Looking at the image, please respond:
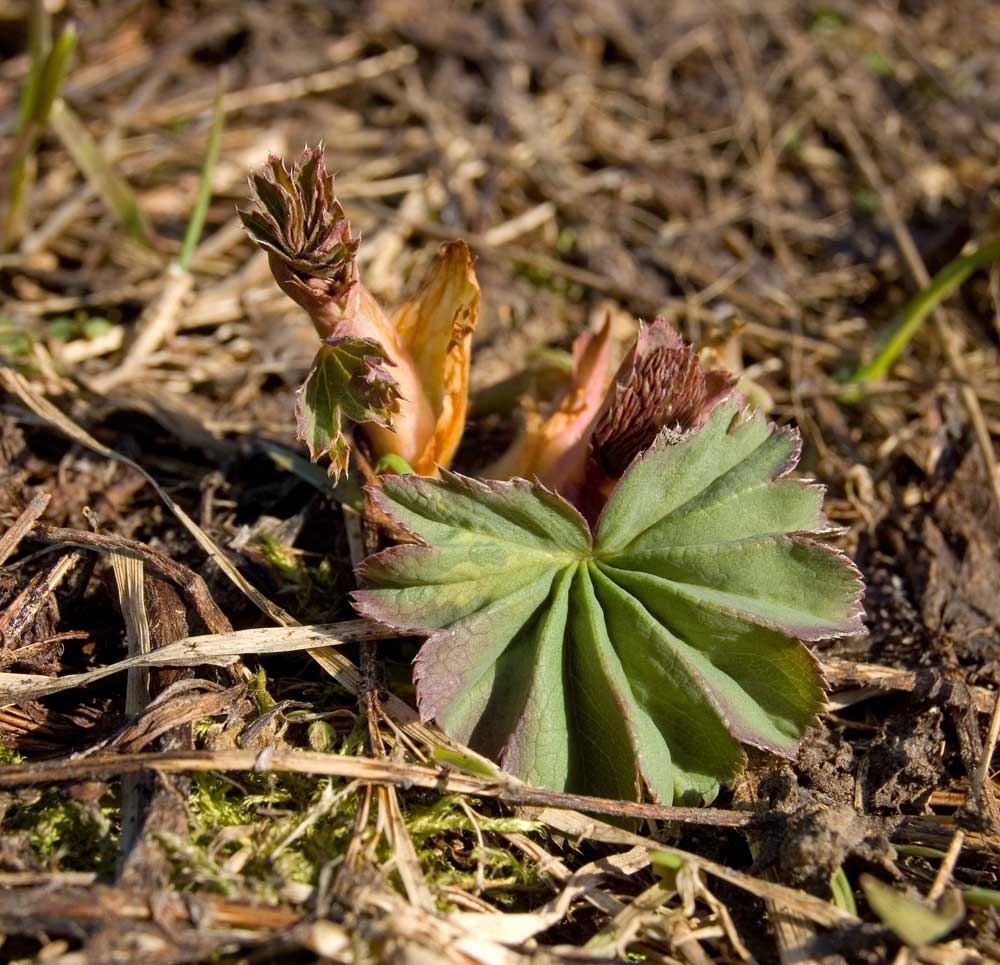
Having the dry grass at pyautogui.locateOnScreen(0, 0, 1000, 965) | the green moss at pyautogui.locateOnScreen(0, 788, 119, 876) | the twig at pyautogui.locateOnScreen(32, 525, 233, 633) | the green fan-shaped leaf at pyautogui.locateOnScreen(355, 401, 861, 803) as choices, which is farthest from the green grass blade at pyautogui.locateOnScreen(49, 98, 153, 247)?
the green moss at pyautogui.locateOnScreen(0, 788, 119, 876)

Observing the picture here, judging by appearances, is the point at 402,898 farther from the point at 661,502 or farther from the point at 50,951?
the point at 661,502

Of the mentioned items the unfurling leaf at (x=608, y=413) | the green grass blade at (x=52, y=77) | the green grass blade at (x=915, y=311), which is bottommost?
the unfurling leaf at (x=608, y=413)

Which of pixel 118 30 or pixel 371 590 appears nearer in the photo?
pixel 371 590

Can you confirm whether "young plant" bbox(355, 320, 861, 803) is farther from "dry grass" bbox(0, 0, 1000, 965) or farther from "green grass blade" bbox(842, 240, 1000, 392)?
"green grass blade" bbox(842, 240, 1000, 392)

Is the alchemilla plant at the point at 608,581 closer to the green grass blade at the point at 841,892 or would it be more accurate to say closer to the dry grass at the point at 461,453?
the dry grass at the point at 461,453

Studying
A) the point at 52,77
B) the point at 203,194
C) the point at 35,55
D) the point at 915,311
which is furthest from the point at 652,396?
the point at 35,55

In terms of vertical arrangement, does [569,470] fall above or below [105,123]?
below

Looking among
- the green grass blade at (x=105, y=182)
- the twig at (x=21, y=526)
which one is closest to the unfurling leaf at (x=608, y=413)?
the twig at (x=21, y=526)

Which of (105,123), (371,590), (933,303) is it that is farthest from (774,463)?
(105,123)
